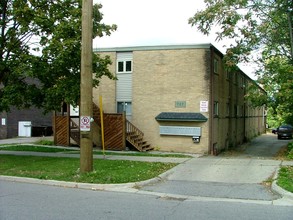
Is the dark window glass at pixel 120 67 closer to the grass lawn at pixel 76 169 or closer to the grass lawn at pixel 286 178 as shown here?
the grass lawn at pixel 76 169

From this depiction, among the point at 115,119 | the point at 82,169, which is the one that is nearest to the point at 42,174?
the point at 82,169

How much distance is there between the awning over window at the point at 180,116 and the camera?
1895 cm

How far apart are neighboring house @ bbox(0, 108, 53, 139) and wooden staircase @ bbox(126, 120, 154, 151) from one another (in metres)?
14.0

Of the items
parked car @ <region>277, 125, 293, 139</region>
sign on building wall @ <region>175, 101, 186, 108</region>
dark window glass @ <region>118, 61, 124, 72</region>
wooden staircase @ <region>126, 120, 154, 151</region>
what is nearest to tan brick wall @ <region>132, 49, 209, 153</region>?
sign on building wall @ <region>175, 101, 186, 108</region>

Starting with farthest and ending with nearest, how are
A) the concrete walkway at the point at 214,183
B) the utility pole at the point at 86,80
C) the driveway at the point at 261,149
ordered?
the driveway at the point at 261,149
the utility pole at the point at 86,80
the concrete walkway at the point at 214,183

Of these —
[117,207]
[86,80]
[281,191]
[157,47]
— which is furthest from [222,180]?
[157,47]

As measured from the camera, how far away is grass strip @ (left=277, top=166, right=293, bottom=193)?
30.4 feet

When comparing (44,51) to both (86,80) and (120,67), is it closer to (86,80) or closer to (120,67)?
(86,80)

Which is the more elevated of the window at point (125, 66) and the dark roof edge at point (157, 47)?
the dark roof edge at point (157, 47)

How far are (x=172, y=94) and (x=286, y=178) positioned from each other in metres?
10.3

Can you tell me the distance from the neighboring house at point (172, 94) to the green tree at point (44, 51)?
18.8 feet

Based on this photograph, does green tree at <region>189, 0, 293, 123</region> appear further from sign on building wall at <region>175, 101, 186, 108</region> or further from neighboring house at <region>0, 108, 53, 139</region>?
neighboring house at <region>0, 108, 53, 139</region>

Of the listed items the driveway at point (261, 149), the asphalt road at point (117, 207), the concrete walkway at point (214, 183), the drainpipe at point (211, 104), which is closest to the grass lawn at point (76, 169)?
the concrete walkway at point (214, 183)

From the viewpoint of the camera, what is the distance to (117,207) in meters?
7.64
